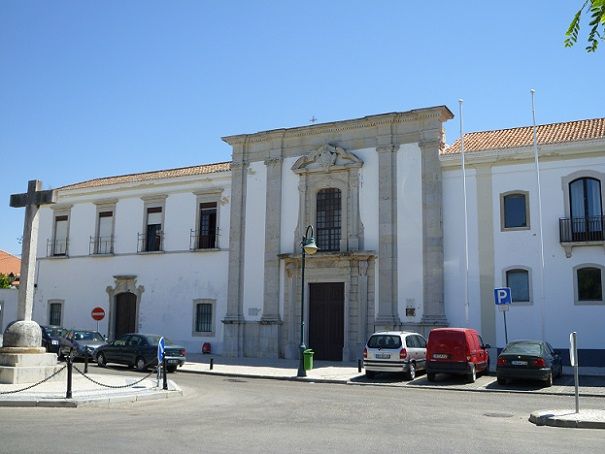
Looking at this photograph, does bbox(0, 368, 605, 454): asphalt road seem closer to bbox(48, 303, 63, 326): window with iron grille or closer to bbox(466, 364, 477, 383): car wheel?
bbox(466, 364, 477, 383): car wheel

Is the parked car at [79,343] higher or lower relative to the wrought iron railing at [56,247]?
lower

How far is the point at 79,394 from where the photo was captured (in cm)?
1398

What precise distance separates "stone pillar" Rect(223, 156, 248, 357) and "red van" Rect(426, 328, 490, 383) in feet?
38.3

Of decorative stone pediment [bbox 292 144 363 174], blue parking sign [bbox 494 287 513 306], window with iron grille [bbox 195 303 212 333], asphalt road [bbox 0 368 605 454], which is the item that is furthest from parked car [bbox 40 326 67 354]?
blue parking sign [bbox 494 287 513 306]

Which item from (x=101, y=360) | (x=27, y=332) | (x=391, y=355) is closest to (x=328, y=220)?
(x=391, y=355)

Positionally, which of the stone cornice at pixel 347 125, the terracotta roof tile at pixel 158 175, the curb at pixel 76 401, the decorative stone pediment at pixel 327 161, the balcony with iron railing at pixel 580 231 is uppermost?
the stone cornice at pixel 347 125

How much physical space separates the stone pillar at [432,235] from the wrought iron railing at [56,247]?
20410mm

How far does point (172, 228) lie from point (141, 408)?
20.5m

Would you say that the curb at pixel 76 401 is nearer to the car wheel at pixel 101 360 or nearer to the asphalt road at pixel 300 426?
the asphalt road at pixel 300 426

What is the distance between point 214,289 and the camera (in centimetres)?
3141

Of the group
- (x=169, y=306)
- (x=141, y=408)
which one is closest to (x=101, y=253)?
(x=169, y=306)

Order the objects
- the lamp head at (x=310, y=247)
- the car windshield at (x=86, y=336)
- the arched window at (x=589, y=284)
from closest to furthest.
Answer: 1. the lamp head at (x=310, y=247)
2. the arched window at (x=589, y=284)
3. the car windshield at (x=86, y=336)

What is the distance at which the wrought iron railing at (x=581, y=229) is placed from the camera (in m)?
23.9

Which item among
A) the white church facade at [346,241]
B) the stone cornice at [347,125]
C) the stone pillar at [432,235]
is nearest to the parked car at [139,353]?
the white church facade at [346,241]
